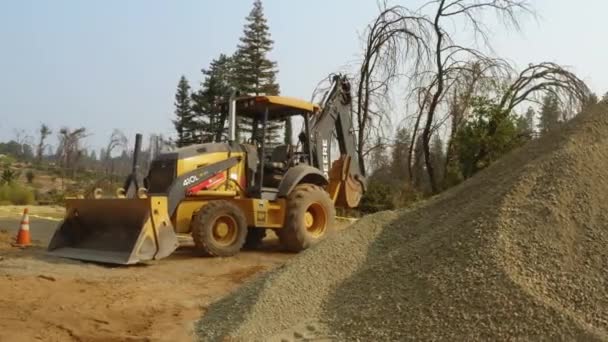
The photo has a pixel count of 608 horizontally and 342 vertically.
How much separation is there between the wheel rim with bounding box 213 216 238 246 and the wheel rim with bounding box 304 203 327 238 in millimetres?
1438

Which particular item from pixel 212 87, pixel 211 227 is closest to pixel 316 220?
pixel 211 227

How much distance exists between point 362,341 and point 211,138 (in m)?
7.61

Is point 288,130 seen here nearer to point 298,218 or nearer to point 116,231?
point 298,218

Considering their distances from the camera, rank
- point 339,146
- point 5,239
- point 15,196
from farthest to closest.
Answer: point 15,196 → point 339,146 → point 5,239

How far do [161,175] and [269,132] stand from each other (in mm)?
2067

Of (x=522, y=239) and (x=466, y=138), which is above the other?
(x=466, y=138)

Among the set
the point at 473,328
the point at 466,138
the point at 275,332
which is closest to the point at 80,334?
the point at 275,332

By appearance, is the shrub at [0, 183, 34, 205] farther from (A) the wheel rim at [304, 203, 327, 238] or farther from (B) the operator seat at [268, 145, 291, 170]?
(A) the wheel rim at [304, 203, 327, 238]

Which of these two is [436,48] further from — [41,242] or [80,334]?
[80,334]

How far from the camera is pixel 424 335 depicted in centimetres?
452

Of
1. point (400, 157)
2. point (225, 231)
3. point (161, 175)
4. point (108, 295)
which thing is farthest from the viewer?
point (400, 157)

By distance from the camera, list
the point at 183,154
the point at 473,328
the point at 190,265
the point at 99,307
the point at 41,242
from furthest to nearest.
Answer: the point at 41,242 → the point at 183,154 → the point at 190,265 → the point at 99,307 → the point at 473,328

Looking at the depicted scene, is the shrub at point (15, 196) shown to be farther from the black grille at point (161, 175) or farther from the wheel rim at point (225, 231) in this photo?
the wheel rim at point (225, 231)

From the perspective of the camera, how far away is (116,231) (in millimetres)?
9039
